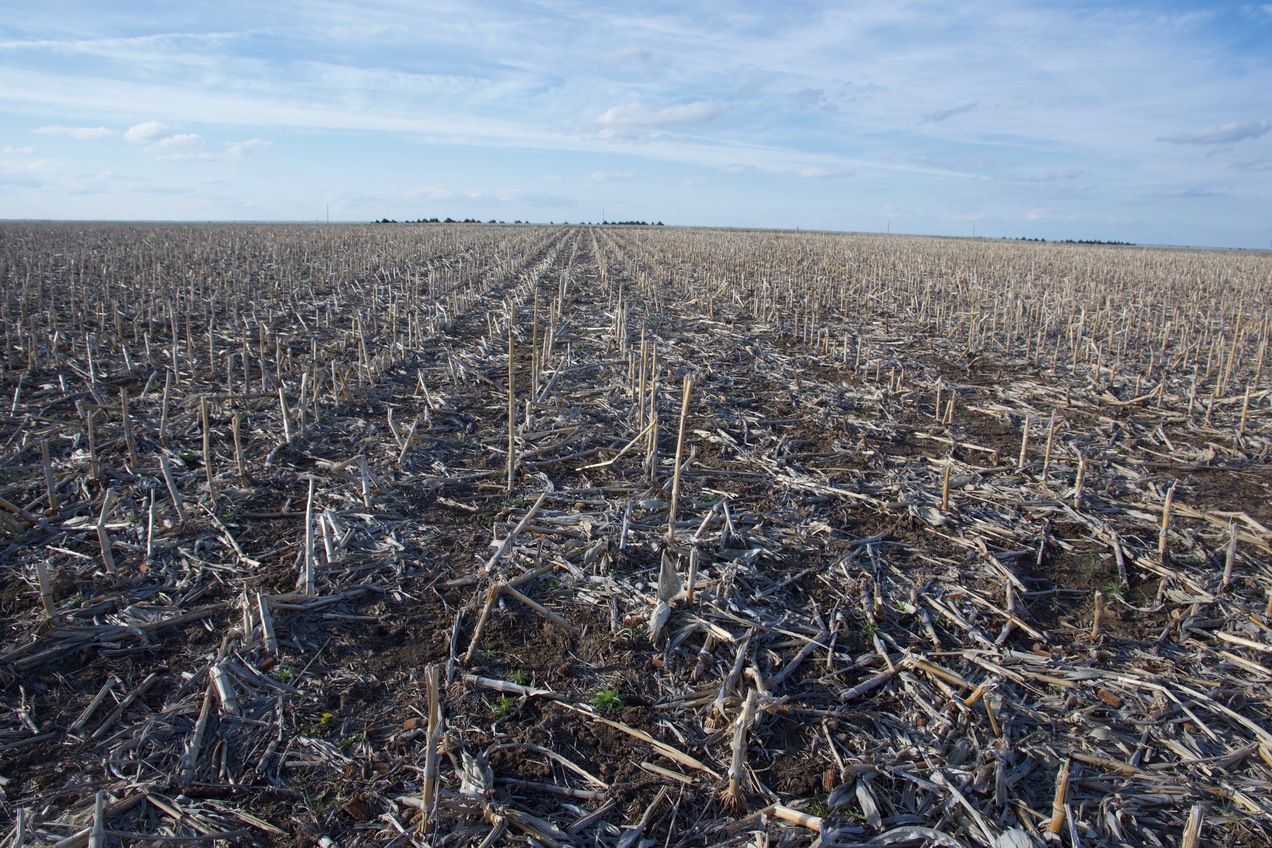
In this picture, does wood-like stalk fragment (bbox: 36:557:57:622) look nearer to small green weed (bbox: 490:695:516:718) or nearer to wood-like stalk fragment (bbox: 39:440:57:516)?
wood-like stalk fragment (bbox: 39:440:57:516)

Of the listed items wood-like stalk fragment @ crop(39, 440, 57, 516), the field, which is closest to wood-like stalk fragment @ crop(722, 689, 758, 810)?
the field

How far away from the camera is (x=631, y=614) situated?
4.17m

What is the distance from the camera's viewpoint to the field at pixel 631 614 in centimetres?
294

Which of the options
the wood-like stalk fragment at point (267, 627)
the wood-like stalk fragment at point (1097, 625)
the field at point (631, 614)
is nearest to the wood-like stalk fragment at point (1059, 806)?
the field at point (631, 614)

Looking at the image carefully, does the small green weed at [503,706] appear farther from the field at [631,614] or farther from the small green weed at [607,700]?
the small green weed at [607,700]

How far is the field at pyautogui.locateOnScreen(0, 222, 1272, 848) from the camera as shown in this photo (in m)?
2.94

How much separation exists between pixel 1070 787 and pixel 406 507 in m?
4.45

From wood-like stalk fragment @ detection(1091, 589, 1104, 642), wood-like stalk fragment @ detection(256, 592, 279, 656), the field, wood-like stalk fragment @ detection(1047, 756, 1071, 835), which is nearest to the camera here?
wood-like stalk fragment @ detection(1047, 756, 1071, 835)

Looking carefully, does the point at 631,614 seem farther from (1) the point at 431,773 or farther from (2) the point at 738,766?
(1) the point at 431,773

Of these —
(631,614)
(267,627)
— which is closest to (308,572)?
(267,627)

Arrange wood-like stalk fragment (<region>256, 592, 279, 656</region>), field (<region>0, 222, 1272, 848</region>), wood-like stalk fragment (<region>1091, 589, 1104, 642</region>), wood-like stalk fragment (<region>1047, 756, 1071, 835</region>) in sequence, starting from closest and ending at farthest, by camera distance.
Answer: wood-like stalk fragment (<region>1047, 756, 1071, 835</region>), field (<region>0, 222, 1272, 848</region>), wood-like stalk fragment (<region>256, 592, 279, 656</region>), wood-like stalk fragment (<region>1091, 589, 1104, 642</region>)

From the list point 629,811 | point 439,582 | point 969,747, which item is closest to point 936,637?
point 969,747

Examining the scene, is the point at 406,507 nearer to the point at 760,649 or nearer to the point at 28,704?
the point at 28,704

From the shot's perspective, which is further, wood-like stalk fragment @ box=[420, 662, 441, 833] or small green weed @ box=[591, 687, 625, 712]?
small green weed @ box=[591, 687, 625, 712]
